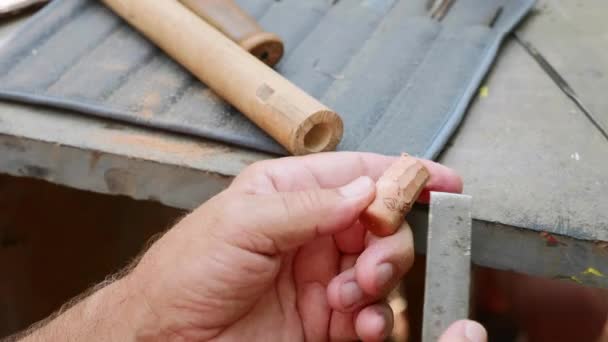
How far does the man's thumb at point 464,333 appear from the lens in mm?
678

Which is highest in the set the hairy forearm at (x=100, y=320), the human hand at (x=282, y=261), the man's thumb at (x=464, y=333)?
the man's thumb at (x=464, y=333)

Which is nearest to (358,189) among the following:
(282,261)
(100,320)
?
(282,261)

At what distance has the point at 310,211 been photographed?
2.49 feet

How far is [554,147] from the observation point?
0.97 meters

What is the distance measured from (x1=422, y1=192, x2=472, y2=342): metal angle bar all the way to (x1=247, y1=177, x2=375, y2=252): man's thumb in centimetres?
9

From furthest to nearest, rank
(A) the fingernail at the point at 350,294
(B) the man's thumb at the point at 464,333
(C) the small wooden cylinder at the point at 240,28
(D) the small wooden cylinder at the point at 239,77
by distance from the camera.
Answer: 1. (C) the small wooden cylinder at the point at 240,28
2. (D) the small wooden cylinder at the point at 239,77
3. (A) the fingernail at the point at 350,294
4. (B) the man's thumb at the point at 464,333

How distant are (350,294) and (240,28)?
1.80 ft

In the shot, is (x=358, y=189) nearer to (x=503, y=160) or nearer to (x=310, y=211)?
(x=310, y=211)

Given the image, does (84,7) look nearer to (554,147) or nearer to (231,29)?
(231,29)

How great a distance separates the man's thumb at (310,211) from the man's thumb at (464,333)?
0.57ft

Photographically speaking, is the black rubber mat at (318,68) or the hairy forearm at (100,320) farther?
the black rubber mat at (318,68)

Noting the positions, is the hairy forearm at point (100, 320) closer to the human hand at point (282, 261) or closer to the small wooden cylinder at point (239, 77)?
the human hand at point (282, 261)

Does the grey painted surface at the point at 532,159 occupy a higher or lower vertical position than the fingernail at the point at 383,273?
higher

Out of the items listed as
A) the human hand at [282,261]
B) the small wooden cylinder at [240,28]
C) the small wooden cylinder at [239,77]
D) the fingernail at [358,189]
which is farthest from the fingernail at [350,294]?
the small wooden cylinder at [240,28]
